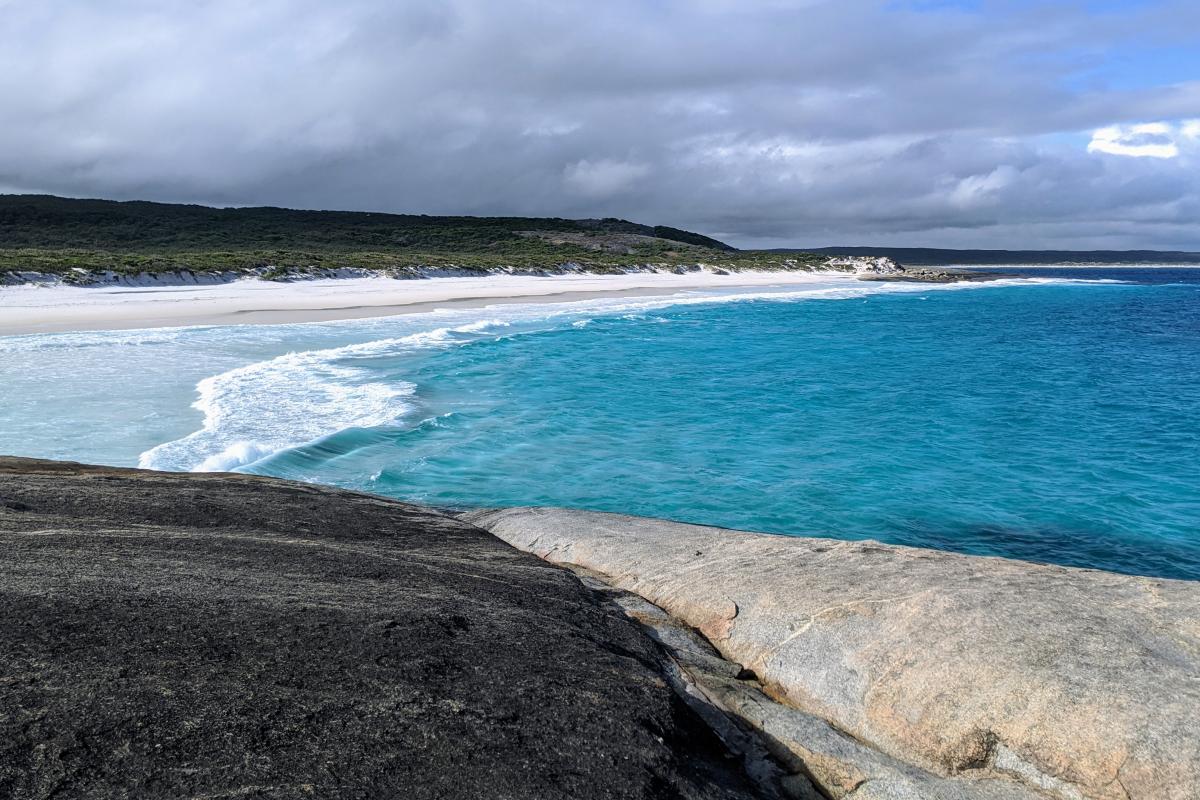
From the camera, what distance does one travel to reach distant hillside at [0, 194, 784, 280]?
53125 mm

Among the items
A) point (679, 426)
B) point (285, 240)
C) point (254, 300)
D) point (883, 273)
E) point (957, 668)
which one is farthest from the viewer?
point (883, 273)

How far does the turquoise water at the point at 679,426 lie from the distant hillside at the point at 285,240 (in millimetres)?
25338

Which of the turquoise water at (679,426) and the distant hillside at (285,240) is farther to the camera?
the distant hillside at (285,240)

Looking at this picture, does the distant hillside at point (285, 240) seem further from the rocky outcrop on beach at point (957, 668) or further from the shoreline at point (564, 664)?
the rocky outcrop on beach at point (957, 668)

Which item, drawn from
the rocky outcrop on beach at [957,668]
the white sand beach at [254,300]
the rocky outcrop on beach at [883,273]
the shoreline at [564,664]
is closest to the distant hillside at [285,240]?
the white sand beach at [254,300]

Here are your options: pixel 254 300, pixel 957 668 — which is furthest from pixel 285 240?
pixel 957 668

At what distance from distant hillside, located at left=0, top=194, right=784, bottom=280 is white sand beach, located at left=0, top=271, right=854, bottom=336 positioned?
13.4 feet

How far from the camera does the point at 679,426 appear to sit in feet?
58.2

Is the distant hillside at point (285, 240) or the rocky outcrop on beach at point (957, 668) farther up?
the distant hillside at point (285, 240)

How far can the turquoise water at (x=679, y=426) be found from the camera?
1208cm

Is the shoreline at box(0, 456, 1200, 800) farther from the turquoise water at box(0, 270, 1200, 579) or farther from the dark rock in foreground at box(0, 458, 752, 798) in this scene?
the turquoise water at box(0, 270, 1200, 579)

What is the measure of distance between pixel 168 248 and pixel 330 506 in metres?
74.7

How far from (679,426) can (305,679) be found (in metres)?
14.4

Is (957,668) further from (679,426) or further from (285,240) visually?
(285,240)
